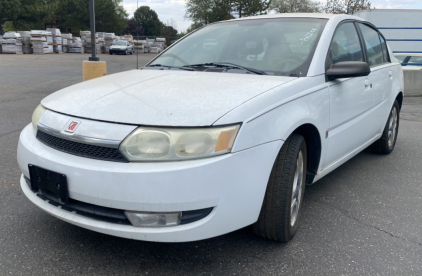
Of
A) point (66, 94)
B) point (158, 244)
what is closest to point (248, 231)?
point (158, 244)

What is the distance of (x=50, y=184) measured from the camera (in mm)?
2121

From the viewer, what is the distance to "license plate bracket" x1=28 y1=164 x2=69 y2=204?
6.72 feet

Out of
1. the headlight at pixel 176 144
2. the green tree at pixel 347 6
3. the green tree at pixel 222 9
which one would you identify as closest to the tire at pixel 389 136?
the headlight at pixel 176 144

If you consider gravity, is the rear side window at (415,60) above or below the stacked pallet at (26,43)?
below

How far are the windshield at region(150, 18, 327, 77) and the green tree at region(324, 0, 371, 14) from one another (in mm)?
20061

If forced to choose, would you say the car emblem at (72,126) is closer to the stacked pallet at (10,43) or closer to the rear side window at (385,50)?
the rear side window at (385,50)

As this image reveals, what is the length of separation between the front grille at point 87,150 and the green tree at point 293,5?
44.1m

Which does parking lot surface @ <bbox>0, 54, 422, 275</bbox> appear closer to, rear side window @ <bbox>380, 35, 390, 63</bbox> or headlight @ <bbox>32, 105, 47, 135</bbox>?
headlight @ <bbox>32, 105, 47, 135</bbox>

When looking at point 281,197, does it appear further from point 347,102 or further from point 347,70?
point 347,102

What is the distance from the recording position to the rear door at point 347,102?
114 inches

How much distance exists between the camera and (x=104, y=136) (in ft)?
6.57

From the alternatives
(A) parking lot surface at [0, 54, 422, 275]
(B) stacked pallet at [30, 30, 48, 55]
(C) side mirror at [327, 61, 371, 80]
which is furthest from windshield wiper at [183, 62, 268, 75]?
(B) stacked pallet at [30, 30, 48, 55]

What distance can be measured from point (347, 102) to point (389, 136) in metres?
1.87

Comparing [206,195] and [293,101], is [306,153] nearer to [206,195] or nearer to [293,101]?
[293,101]
